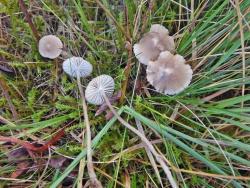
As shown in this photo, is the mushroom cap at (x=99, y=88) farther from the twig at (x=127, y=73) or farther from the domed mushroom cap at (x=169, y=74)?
the domed mushroom cap at (x=169, y=74)

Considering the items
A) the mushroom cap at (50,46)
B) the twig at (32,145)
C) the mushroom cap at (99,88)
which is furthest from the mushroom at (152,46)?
the twig at (32,145)


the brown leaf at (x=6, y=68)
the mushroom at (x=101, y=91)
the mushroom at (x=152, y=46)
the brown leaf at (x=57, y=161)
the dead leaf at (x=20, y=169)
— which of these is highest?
the mushroom at (x=152, y=46)

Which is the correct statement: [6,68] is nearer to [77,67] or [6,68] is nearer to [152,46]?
[77,67]

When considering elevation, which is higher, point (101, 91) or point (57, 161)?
point (101, 91)

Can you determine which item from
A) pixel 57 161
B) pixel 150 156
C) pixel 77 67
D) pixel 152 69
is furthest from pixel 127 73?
pixel 57 161

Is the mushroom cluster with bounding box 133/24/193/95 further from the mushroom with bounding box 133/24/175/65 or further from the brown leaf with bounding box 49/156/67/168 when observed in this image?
the brown leaf with bounding box 49/156/67/168
